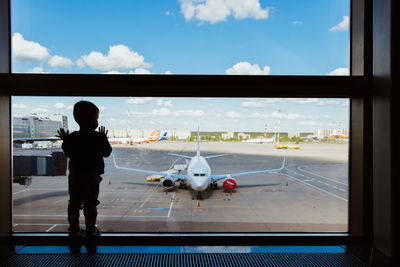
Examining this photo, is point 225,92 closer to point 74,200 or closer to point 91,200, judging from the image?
point 91,200

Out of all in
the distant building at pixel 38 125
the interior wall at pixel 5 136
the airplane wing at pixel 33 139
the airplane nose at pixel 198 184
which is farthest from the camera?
the airplane nose at pixel 198 184

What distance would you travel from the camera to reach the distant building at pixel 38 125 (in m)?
2.94

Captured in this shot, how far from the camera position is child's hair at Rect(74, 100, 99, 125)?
2.34 metres

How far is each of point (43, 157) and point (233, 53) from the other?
370 centimetres

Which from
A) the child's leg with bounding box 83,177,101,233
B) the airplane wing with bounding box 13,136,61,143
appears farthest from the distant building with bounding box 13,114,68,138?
the child's leg with bounding box 83,177,101,233

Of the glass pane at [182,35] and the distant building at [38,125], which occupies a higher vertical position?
the glass pane at [182,35]

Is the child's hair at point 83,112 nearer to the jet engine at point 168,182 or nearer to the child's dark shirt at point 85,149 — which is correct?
the child's dark shirt at point 85,149

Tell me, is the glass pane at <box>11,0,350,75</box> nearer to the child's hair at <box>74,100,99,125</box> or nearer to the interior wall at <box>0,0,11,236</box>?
the interior wall at <box>0,0,11,236</box>

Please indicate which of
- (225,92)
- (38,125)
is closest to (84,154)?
(38,125)

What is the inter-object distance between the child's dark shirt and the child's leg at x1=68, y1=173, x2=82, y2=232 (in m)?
0.13

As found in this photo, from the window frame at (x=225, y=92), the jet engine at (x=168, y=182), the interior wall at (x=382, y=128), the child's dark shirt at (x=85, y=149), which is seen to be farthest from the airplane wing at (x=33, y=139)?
the jet engine at (x=168, y=182)

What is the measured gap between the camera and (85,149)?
2.33 meters

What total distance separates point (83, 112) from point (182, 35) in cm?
200

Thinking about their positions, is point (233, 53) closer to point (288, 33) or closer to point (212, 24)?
point (212, 24)
